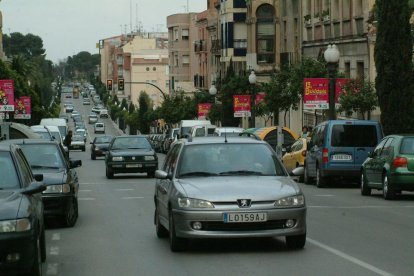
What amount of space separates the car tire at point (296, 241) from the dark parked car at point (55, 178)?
5.34m

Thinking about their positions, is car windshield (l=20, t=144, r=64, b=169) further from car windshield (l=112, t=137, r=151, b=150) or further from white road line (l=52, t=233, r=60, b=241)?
car windshield (l=112, t=137, r=151, b=150)

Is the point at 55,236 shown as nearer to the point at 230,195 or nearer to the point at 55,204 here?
the point at 55,204

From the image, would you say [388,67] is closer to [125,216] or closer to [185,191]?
[125,216]

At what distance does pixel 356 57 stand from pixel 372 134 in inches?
856

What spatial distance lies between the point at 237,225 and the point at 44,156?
286 inches

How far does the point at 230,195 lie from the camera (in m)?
14.0

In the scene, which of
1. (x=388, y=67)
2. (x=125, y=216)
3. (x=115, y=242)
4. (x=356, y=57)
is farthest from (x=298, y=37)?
(x=115, y=242)

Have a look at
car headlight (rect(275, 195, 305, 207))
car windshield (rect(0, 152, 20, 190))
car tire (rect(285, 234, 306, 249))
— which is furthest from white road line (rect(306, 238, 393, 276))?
car windshield (rect(0, 152, 20, 190))

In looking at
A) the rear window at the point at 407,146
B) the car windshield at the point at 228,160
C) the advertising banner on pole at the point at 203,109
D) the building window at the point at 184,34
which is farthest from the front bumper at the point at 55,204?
the building window at the point at 184,34

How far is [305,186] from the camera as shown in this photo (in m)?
32.9

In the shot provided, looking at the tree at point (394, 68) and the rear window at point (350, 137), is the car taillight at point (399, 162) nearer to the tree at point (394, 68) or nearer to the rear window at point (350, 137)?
the rear window at point (350, 137)

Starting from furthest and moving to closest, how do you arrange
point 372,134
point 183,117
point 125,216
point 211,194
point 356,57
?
Result: 1. point 183,117
2. point 356,57
3. point 372,134
4. point 125,216
5. point 211,194

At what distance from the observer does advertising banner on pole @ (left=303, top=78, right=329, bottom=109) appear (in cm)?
4116

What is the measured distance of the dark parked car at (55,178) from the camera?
18.7 meters
